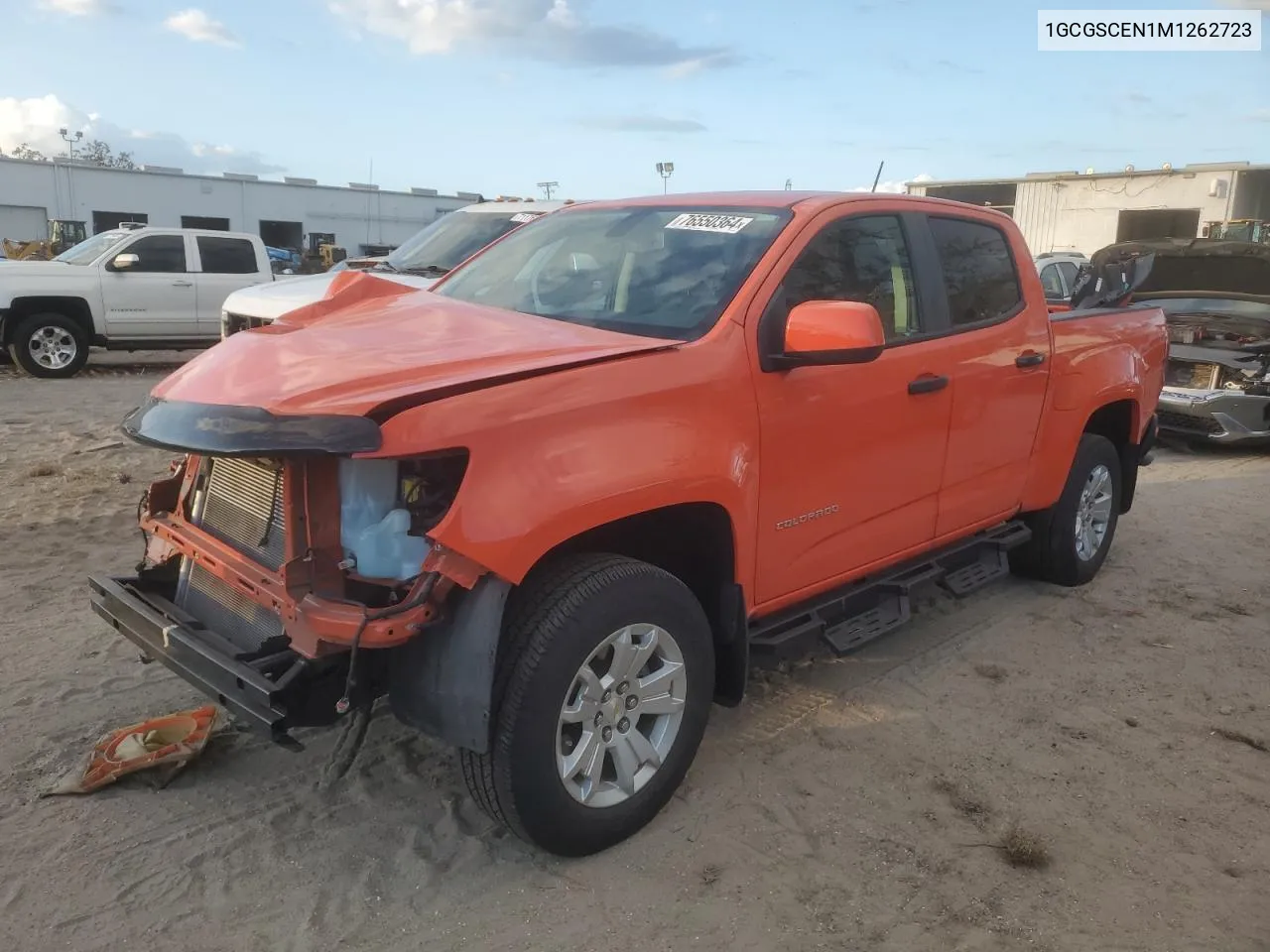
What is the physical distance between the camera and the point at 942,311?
4148mm

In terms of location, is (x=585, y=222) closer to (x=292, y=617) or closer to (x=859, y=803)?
(x=292, y=617)

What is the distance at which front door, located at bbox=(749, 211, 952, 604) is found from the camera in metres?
3.36

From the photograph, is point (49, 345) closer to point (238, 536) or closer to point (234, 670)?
point (238, 536)

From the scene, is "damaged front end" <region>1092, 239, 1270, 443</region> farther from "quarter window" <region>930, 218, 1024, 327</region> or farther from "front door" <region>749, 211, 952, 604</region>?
"front door" <region>749, 211, 952, 604</region>

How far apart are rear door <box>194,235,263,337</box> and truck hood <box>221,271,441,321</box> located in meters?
5.26

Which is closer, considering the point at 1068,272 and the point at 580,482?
the point at 580,482

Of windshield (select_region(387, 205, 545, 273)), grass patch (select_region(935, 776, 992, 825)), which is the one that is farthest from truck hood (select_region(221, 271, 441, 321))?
grass patch (select_region(935, 776, 992, 825))

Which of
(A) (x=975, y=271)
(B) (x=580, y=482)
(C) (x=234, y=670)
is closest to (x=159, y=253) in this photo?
(A) (x=975, y=271)

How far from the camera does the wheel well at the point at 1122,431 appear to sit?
18.4 feet

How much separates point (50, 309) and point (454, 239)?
629cm

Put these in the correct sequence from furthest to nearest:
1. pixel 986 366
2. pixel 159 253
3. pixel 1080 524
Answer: pixel 159 253 → pixel 1080 524 → pixel 986 366

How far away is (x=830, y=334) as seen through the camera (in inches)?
121

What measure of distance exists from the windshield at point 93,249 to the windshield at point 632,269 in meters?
10.3

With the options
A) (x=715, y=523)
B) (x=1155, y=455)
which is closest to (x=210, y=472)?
(x=715, y=523)
